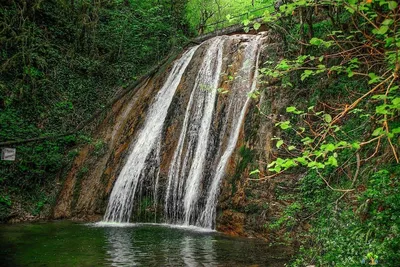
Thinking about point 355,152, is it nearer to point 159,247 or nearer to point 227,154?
point 159,247

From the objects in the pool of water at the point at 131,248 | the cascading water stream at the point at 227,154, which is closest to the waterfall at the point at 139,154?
the pool of water at the point at 131,248

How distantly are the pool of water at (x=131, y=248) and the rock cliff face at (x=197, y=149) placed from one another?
101cm

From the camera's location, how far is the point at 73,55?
58.8 ft

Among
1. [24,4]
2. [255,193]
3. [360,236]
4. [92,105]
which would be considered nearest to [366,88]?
[255,193]

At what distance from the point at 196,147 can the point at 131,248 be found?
498 cm

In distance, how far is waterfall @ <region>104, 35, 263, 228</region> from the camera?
1084cm

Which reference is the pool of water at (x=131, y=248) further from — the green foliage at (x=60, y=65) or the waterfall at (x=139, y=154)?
the green foliage at (x=60, y=65)

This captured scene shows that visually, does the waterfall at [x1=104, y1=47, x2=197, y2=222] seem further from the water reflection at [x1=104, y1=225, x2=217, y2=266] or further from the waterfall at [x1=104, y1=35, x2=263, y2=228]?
the water reflection at [x1=104, y1=225, x2=217, y2=266]

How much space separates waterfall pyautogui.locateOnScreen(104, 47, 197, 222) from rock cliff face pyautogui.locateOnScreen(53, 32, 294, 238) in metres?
0.21

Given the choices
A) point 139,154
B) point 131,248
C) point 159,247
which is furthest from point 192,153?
point 131,248

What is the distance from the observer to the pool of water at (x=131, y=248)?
6.56 meters

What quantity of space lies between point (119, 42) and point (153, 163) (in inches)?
371

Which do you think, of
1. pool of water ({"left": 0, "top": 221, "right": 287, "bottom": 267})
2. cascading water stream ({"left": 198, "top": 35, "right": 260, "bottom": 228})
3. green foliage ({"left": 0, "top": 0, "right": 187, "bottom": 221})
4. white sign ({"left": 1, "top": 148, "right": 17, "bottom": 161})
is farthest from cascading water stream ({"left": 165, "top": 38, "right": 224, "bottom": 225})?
white sign ({"left": 1, "top": 148, "right": 17, "bottom": 161})

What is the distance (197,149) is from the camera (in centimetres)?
1200
